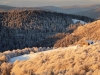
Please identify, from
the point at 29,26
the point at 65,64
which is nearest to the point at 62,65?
the point at 65,64

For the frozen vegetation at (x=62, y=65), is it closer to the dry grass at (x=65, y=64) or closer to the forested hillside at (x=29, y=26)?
the dry grass at (x=65, y=64)

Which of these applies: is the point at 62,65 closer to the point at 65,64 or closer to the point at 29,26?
the point at 65,64

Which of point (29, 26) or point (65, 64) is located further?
point (29, 26)

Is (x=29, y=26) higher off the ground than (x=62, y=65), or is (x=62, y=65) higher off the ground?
(x=62, y=65)

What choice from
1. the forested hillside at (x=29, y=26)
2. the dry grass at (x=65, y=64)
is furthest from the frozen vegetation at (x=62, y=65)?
the forested hillside at (x=29, y=26)

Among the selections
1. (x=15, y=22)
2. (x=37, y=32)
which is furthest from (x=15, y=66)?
(x=15, y=22)

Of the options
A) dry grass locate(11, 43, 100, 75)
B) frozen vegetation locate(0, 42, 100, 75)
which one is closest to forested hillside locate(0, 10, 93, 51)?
frozen vegetation locate(0, 42, 100, 75)

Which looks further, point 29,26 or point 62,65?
point 29,26

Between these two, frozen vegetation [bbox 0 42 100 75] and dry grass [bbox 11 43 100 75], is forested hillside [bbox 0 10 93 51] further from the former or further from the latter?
dry grass [bbox 11 43 100 75]
